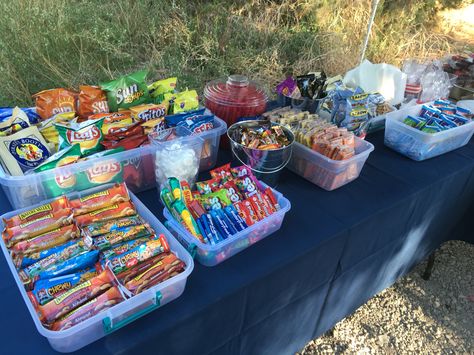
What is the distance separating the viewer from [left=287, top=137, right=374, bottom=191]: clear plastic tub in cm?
106

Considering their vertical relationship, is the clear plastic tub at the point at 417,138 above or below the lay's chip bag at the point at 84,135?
below

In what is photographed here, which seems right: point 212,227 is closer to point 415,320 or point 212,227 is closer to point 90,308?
point 90,308

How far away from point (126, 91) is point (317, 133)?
56cm

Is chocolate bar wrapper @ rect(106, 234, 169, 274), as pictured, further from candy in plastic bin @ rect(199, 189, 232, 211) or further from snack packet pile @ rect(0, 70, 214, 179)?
snack packet pile @ rect(0, 70, 214, 179)

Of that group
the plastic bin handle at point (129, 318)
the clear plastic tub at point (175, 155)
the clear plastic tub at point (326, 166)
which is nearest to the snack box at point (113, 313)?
the plastic bin handle at point (129, 318)

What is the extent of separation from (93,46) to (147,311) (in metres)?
2.44

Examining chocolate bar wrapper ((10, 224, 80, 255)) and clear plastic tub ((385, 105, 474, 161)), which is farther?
clear plastic tub ((385, 105, 474, 161))

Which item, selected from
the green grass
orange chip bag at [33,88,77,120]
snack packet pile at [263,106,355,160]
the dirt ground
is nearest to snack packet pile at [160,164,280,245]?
snack packet pile at [263,106,355,160]

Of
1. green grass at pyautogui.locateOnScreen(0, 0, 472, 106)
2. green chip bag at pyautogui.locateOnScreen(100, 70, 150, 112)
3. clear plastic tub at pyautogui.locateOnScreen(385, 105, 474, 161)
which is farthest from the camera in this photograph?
green grass at pyautogui.locateOnScreen(0, 0, 472, 106)

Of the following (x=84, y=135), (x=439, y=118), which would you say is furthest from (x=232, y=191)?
(x=439, y=118)

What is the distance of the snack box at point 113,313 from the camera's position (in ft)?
1.93

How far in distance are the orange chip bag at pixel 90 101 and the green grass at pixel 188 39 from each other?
149 cm

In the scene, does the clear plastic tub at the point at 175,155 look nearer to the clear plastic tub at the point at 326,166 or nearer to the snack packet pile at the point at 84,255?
the snack packet pile at the point at 84,255

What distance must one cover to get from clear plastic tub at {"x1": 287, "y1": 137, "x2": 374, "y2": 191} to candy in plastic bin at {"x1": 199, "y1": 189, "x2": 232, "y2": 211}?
315 mm
